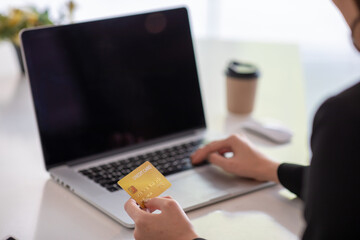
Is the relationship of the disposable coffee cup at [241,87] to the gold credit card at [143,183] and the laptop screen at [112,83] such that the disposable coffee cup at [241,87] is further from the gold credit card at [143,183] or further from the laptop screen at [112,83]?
the gold credit card at [143,183]

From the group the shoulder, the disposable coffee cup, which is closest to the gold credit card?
the shoulder

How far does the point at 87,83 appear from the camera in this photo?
1130mm

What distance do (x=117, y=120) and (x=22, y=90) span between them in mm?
602

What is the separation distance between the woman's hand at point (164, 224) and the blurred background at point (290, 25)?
3.28 metres

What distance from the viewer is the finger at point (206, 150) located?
1.12m

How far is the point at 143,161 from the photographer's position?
3.65 ft

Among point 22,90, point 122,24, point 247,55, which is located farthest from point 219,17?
point 122,24

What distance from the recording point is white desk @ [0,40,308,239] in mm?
890

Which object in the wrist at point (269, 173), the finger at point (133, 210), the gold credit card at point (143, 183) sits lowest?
the wrist at point (269, 173)

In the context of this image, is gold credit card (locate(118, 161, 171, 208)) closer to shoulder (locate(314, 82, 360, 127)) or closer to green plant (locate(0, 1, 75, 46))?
shoulder (locate(314, 82, 360, 127))

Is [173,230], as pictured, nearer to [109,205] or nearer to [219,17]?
[109,205]

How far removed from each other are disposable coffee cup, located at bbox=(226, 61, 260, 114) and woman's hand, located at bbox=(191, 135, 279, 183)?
1.18 feet

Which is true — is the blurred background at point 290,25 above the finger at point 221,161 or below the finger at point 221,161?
below

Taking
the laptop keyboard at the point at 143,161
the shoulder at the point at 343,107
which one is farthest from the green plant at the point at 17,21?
the shoulder at the point at 343,107
